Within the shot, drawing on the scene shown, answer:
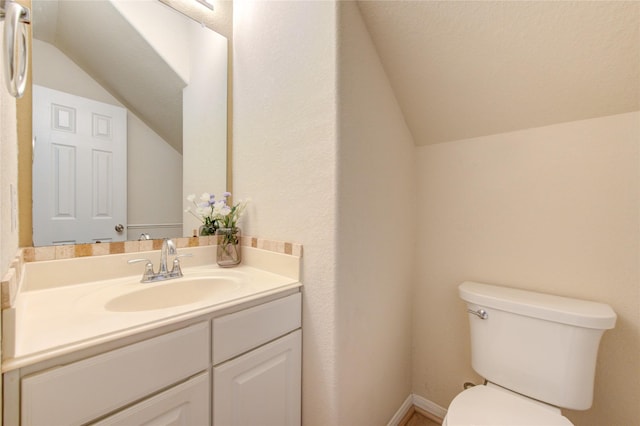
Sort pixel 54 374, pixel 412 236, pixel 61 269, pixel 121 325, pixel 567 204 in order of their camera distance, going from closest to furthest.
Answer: pixel 54 374, pixel 121 325, pixel 61 269, pixel 567 204, pixel 412 236

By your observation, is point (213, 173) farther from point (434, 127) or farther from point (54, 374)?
point (434, 127)

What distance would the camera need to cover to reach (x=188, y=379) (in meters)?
0.75

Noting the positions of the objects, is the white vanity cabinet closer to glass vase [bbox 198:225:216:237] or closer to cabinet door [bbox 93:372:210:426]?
cabinet door [bbox 93:372:210:426]

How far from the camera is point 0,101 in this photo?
58 centimetres

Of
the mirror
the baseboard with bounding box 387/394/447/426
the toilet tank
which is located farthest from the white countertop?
the baseboard with bounding box 387/394/447/426

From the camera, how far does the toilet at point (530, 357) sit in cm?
91

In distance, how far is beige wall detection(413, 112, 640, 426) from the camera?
99 cm

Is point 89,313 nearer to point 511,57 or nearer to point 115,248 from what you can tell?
point 115,248

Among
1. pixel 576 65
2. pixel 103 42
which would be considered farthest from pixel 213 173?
pixel 576 65

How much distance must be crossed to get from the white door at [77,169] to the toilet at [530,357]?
4.90ft

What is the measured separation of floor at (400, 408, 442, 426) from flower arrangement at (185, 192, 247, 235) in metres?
1.37

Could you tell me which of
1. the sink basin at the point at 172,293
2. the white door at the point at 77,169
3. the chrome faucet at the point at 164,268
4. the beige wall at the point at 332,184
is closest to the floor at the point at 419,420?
the beige wall at the point at 332,184

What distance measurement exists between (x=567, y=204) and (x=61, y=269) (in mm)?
1956

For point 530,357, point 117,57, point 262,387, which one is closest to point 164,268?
point 262,387
